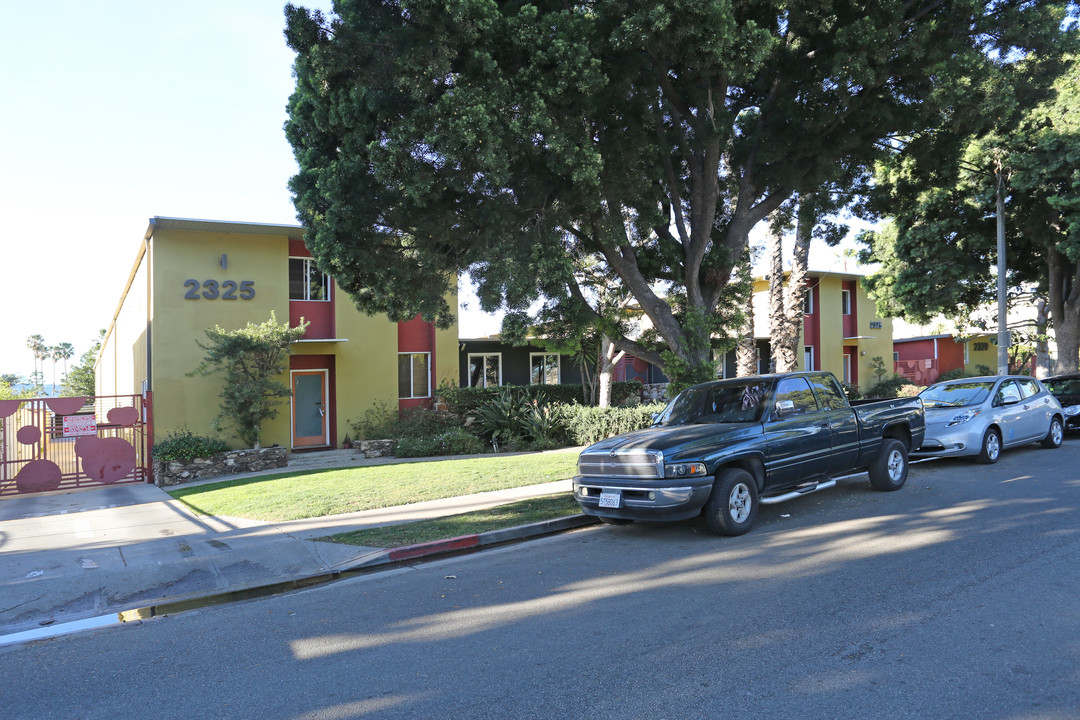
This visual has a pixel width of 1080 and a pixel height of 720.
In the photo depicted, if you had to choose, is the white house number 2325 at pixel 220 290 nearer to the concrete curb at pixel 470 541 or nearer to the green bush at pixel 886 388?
the concrete curb at pixel 470 541

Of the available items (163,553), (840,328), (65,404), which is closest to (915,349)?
(840,328)

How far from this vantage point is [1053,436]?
45.1 feet

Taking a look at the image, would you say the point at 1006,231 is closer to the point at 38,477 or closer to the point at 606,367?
the point at 606,367

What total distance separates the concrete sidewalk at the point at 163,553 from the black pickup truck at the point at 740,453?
1.50 m

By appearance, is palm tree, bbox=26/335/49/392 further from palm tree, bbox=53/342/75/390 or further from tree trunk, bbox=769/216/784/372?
tree trunk, bbox=769/216/784/372

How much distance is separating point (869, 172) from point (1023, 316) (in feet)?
124

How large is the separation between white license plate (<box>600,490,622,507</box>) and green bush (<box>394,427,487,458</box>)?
973 centimetres

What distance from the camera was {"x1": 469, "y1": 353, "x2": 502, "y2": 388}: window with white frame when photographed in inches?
973

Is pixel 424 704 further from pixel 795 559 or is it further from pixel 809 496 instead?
pixel 809 496

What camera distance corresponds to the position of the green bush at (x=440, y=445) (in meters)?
17.0

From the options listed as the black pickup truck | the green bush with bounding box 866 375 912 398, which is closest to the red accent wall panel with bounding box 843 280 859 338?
the green bush with bounding box 866 375 912 398

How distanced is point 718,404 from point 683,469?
1854 millimetres

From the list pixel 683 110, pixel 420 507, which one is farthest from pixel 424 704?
pixel 683 110

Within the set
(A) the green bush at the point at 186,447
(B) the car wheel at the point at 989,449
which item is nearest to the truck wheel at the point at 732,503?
(B) the car wheel at the point at 989,449
